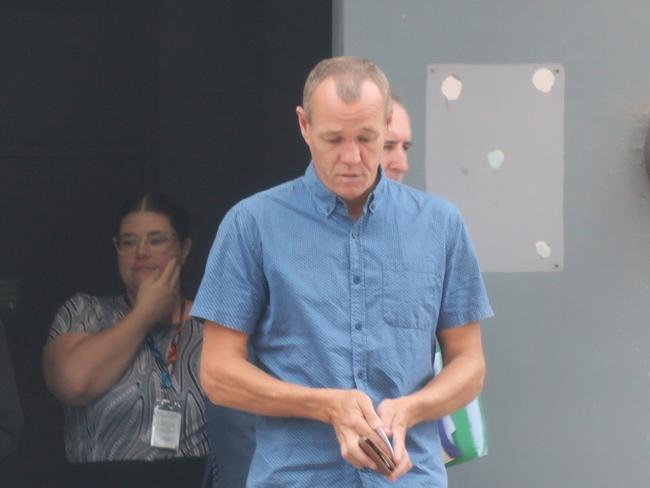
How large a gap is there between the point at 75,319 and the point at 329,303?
182 cm

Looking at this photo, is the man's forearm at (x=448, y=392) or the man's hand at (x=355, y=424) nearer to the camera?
the man's hand at (x=355, y=424)

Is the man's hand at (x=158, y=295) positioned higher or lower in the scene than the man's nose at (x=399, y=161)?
lower

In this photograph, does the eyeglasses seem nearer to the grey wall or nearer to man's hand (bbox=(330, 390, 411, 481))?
the grey wall

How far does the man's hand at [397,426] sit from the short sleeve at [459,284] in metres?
0.29

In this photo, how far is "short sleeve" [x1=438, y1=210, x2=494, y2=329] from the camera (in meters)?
3.06

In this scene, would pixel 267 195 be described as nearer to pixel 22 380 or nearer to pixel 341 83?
pixel 341 83

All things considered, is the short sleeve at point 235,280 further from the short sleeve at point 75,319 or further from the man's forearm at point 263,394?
the short sleeve at point 75,319

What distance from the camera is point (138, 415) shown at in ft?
14.2

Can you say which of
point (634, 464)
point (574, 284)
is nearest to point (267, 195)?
point (574, 284)

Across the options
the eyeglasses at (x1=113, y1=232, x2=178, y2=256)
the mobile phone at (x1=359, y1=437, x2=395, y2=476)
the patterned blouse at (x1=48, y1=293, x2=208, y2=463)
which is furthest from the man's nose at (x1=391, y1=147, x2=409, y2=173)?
the eyeglasses at (x1=113, y1=232, x2=178, y2=256)

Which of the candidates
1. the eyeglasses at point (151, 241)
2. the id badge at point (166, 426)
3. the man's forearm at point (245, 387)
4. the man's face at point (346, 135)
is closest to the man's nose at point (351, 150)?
the man's face at point (346, 135)

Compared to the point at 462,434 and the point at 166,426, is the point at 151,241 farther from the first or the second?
the point at 462,434

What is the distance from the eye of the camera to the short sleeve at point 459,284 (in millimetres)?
3061

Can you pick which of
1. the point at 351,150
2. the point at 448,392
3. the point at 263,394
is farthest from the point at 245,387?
the point at 351,150
